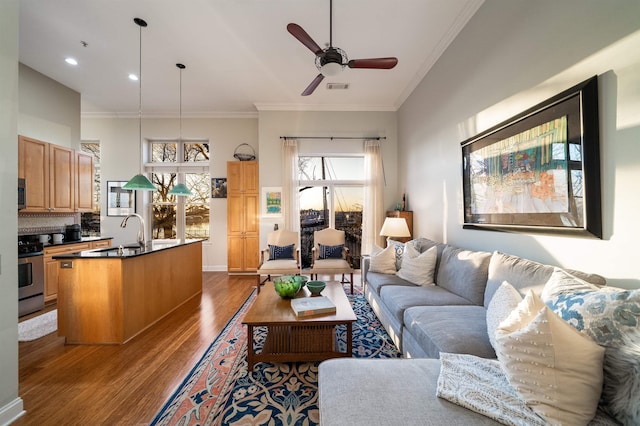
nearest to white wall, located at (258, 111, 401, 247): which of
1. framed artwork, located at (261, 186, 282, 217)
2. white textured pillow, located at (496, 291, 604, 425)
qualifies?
framed artwork, located at (261, 186, 282, 217)

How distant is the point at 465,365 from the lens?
1230 mm

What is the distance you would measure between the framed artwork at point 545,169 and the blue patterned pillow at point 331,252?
2139 mm

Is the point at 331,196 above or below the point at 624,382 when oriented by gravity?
above

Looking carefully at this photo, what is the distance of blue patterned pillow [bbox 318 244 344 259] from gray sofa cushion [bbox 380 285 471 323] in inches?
62.1

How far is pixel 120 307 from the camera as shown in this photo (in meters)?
2.46

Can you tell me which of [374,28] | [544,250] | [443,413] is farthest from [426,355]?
[374,28]

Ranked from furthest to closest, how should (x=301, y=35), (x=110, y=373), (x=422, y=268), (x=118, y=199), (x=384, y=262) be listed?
(x=118, y=199) → (x=384, y=262) → (x=422, y=268) → (x=301, y=35) → (x=110, y=373)

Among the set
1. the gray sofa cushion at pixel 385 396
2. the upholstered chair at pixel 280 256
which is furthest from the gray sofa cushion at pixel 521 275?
the upholstered chair at pixel 280 256

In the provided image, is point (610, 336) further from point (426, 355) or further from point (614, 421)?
point (426, 355)

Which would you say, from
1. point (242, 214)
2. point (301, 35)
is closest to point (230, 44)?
point (301, 35)

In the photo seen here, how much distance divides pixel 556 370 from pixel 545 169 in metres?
1.47

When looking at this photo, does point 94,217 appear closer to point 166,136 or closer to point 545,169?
point 166,136

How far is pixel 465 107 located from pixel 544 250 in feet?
5.68

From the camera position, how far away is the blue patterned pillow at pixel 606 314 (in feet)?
3.15
